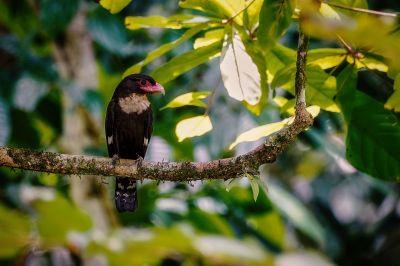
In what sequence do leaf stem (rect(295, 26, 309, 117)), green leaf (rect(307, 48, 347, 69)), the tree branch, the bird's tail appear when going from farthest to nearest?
the bird's tail
the tree branch
green leaf (rect(307, 48, 347, 69))
leaf stem (rect(295, 26, 309, 117))

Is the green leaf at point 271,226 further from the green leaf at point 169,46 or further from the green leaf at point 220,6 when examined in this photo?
the green leaf at point 220,6

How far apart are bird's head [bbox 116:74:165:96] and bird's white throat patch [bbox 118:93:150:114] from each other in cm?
4

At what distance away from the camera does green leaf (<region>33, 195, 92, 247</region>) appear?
4.34ft

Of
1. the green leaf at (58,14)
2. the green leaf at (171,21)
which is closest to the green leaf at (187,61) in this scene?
the green leaf at (171,21)

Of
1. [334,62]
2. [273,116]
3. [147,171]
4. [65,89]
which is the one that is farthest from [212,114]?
[334,62]

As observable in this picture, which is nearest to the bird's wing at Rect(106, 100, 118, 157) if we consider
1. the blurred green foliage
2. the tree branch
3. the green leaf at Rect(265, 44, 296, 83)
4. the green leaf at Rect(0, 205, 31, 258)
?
the blurred green foliage

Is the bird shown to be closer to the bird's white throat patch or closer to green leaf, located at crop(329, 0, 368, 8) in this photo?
the bird's white throat patch

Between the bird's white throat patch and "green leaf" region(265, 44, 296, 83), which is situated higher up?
"green leaf" region(265, 44, 296, 83)

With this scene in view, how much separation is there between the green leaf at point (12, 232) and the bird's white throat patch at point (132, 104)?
113 inches

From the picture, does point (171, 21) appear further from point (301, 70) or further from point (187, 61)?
point (301, 70)

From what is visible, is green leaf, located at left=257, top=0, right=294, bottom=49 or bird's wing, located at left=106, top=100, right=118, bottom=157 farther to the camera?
bird's wing, located at left=106, top=100, right=118, bottom=157

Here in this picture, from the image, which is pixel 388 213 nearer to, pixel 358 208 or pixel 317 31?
pixel 358 208

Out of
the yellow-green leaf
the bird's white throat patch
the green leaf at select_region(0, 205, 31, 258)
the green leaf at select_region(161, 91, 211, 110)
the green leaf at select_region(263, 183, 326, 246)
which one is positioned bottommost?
the green leaf at select_region(263, 183, 326, 246)

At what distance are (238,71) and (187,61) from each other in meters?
0.31
